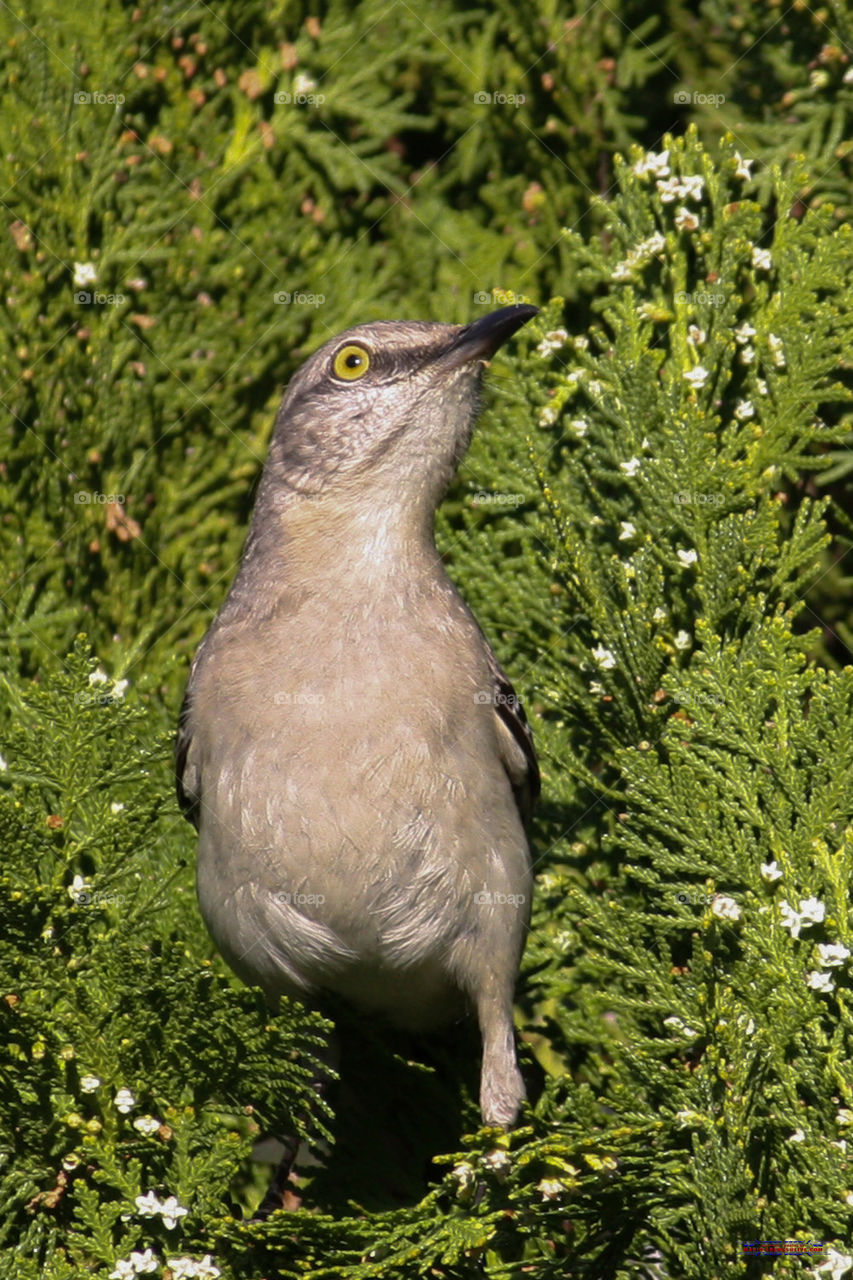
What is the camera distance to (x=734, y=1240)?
3.13m

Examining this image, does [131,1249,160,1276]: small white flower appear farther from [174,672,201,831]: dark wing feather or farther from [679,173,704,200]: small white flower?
[679,173,704,200]: small white flower

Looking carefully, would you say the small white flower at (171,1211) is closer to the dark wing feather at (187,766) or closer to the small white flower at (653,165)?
the dark wing feather at (187,766)

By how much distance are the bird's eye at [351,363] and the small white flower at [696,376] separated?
1082mm

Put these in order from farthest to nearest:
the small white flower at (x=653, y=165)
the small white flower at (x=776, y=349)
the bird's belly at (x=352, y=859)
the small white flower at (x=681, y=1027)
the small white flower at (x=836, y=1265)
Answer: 1. the small white flower at (x=653, y=165)
2. the small white flower at (x=776, y=349)
3. the bird's belly at (x=352, y=859)
4. the small white flower at (x=681, y=1027)
5. the small white flower at (x=836, y=1265)

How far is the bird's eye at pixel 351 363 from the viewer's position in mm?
4688

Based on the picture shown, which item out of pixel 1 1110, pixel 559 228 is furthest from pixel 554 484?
pixel 1 1110

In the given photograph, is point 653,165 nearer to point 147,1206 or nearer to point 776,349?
point 776,349

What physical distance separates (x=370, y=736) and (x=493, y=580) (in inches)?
40.7

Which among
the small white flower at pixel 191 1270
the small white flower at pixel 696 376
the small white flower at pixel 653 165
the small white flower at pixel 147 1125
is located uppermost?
the small white flower at pixel 653 165

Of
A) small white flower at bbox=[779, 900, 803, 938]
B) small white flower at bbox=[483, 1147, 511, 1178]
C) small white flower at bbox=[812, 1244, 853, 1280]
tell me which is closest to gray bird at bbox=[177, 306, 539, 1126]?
small white flower at bbox=[483, 1147, 511, 1178]

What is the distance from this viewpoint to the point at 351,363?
4.72 metres

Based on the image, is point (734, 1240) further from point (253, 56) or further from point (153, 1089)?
point (253, 56)

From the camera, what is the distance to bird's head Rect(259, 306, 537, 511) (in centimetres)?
457

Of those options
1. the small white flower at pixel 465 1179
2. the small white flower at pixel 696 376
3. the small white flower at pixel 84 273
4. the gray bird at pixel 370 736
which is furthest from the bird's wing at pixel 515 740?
the small white flower at pixel 84 273
